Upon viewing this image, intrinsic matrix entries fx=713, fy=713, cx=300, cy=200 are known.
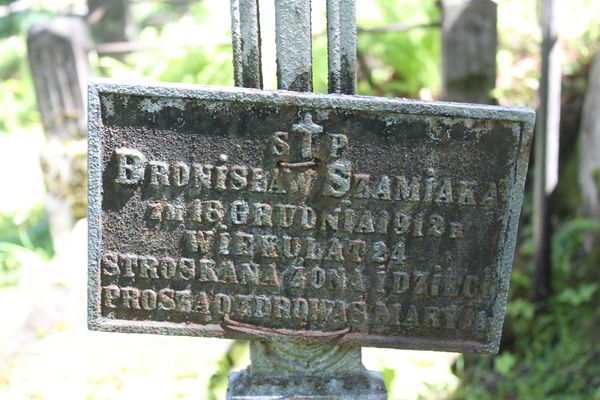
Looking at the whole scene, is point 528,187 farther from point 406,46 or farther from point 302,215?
point 302,215

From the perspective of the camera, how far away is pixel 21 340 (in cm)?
323

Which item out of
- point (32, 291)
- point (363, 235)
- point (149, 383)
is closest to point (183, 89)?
point (363, 235)

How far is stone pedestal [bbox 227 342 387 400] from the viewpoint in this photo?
86.2 inches

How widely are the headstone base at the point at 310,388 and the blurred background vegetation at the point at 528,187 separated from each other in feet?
2.10

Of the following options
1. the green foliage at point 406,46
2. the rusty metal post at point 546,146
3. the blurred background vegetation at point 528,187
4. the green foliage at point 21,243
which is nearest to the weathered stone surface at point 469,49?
the blurred background vegetation at point 528,187

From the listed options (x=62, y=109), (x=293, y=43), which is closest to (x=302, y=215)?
(x=293, y=43)

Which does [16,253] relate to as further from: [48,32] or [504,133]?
[504,133]

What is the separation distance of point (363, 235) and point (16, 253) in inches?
152

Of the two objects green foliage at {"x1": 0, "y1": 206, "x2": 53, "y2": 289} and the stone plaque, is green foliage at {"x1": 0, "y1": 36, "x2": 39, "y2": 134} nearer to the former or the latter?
green foliage at {"x1": 0, "y1": 206, "x2": 53, "y2": 289}

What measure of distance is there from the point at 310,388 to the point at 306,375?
42 mm

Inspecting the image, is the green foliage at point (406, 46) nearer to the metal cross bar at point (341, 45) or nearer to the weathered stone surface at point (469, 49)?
the weathered stone surface at point (469, 49)

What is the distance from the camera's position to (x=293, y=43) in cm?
192

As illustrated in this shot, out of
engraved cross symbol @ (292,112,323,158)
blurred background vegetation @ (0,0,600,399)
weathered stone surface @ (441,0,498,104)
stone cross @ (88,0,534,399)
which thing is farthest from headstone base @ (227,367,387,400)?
weathered stone surface @ (441,0,498,104)

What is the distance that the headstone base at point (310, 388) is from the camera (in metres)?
2.19
